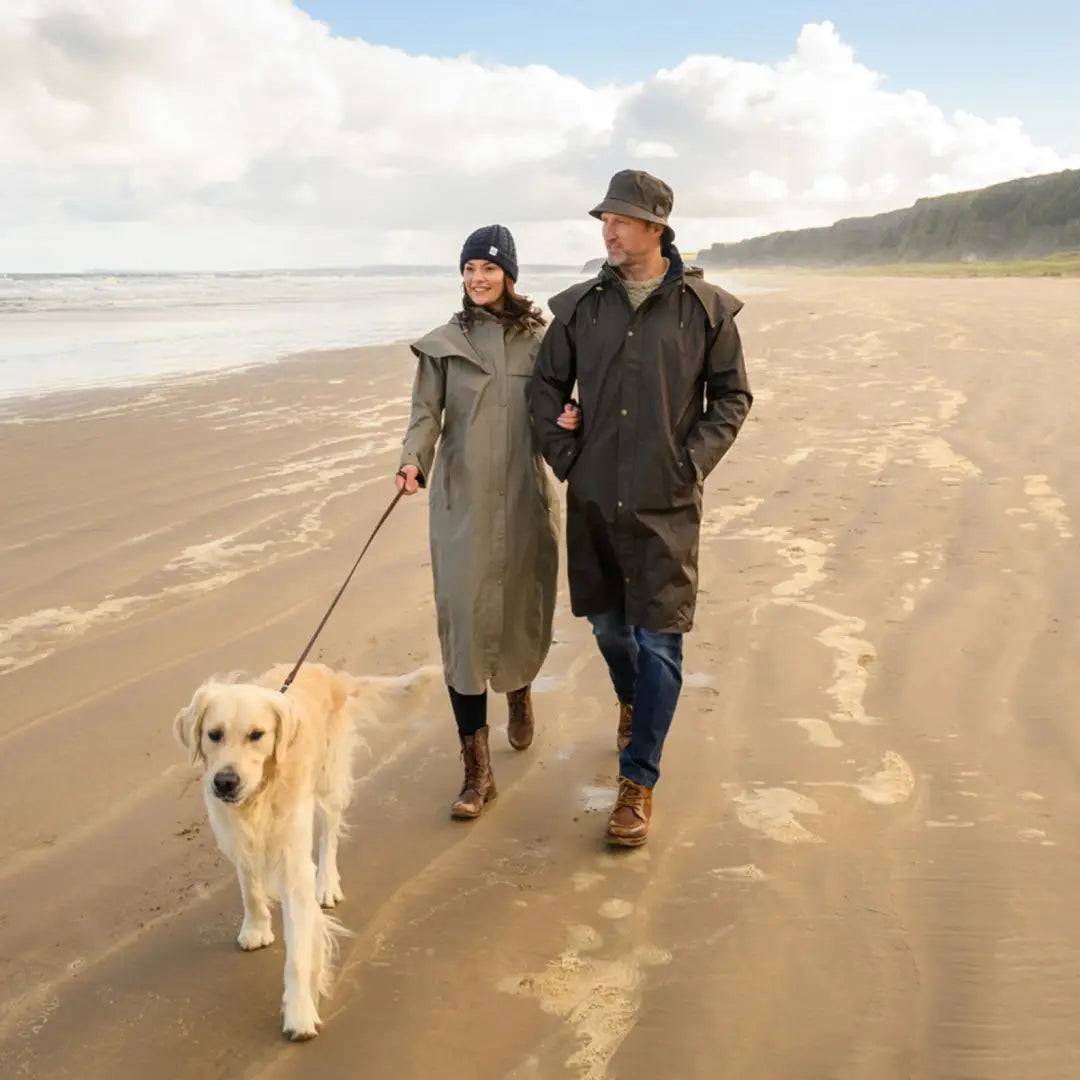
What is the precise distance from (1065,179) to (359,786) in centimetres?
9246

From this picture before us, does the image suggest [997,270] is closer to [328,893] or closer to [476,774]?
[476,774]

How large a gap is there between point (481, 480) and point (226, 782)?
151cm

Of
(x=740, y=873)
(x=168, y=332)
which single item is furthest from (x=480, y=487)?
(x=168, y=332)

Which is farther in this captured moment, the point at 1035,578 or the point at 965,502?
the point at 965,502

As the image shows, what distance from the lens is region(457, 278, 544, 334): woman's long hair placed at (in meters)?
4.04

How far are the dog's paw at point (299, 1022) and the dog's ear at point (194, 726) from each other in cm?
74

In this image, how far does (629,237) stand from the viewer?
3623mm

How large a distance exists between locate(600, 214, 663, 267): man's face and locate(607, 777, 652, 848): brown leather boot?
1.81 metres

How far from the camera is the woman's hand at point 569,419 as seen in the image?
12.3 feet

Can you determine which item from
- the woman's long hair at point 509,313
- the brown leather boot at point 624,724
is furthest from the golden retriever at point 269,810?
the woman's long hair at point 509,313

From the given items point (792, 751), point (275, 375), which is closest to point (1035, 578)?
point (792, 751)

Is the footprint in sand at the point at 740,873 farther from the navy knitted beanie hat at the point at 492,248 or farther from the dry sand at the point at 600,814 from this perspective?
the navy knitted beanie hat at the point at 492,248

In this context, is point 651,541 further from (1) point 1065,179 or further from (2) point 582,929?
(1) point 1065,179

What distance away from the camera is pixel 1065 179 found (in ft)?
268
